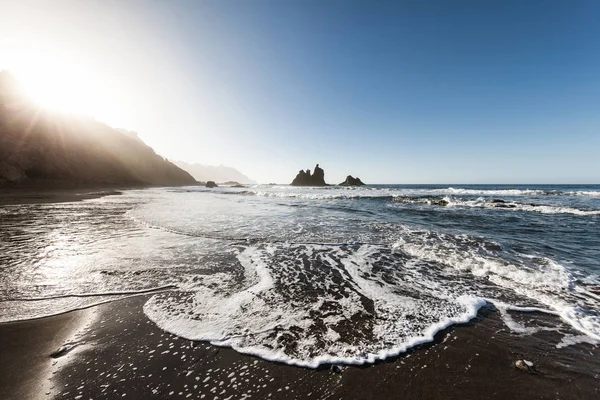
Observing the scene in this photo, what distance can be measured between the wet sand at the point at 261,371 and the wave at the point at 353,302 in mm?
275

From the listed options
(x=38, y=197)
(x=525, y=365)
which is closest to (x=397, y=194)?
(x=525, y=365)

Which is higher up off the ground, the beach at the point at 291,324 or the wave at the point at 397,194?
the wave at the point at 397,194

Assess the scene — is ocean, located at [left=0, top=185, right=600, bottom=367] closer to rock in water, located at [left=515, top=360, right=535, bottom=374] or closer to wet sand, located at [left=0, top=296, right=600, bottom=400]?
wet sand, located at [left=0, top=296, right=600, bottom=400]

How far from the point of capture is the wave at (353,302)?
146 inches

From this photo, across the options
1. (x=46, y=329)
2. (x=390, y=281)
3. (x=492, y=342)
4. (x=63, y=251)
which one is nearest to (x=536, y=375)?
(x=492, y=342)

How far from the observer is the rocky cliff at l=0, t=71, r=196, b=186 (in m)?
44.1

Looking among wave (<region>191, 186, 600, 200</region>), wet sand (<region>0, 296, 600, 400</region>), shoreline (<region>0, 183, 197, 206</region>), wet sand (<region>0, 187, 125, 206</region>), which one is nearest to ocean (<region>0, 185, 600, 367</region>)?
wet sand (<region>0, 296, 600, 400</region>)

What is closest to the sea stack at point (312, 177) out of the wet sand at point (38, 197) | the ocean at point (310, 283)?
the wet sand at point (38, 197)

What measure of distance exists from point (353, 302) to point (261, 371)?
8.40ft

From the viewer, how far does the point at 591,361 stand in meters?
3.38

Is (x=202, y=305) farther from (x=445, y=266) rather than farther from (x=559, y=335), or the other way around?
(x=445, y=266)

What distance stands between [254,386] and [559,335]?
505 centimetres

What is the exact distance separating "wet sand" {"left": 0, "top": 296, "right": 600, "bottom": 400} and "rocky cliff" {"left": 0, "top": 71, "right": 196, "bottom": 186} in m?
59.3

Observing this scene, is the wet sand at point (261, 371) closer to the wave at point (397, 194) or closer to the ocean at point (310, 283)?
the ocean at point (310, 283)
